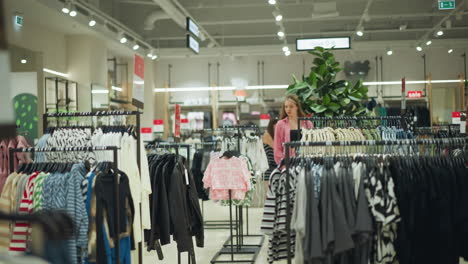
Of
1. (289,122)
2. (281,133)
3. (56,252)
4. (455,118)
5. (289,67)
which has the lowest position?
(56,252)

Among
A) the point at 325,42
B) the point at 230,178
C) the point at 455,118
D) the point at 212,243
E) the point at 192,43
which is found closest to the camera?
the point at 230,178

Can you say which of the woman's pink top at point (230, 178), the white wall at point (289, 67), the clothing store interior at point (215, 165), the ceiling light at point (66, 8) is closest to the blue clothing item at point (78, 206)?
the clothing store interior at point (215, 165)

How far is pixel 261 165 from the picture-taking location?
26.2 ft

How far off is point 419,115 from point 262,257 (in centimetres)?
879

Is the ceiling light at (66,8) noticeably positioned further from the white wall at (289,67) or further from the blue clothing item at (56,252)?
the blue clothing item at (56,252)

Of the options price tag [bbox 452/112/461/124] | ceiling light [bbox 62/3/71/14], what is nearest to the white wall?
price tag [bbox 452/112/461/124]

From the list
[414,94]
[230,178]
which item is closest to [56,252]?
[230,178]

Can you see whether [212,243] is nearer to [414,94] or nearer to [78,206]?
[78,206]

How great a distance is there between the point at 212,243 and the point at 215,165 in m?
1.82

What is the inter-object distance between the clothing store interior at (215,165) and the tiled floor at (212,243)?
36mm

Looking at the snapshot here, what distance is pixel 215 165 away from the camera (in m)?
5.63

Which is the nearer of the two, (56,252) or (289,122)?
(56,252)

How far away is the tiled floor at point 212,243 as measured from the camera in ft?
19.8

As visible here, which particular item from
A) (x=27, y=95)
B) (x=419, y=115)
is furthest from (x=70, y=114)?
(x=419, y=115)
